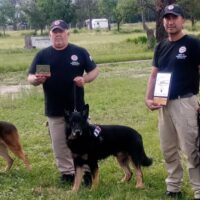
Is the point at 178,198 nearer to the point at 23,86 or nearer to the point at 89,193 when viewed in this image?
the point at 89,193

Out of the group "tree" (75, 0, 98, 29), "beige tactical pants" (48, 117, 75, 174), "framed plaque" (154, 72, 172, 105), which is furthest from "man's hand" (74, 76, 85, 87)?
"tree" (75, 0, 98, 29)

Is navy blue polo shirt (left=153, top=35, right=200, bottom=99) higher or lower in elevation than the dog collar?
higher

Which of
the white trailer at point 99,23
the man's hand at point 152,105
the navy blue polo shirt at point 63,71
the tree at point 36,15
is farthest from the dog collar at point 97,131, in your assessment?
the white trailer at point 99,23

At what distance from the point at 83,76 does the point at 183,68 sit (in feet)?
5.01

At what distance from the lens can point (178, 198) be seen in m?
5.67

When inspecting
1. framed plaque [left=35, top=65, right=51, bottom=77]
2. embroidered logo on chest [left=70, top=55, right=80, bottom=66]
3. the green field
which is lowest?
the green field

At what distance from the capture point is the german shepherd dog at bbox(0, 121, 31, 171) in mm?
6965

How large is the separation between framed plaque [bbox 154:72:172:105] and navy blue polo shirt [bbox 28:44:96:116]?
1.22 metres

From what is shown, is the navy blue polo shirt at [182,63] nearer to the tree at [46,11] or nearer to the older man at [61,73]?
the older man at [61,73]

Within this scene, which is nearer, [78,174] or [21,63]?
[78,174]

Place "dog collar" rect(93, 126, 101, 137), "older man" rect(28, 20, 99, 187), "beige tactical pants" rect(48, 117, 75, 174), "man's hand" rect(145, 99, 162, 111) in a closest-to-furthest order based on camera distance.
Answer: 1. "man's hand" rect(145, 99, 162, 111)
2. "dog collar" rect(93, 126, 101, 137)
3. "older man" rect(28, 20, 99, 187)
4. "beige tactical pants" rect(48, 117, 75, 174)

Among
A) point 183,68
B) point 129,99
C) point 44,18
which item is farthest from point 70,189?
point 44,18

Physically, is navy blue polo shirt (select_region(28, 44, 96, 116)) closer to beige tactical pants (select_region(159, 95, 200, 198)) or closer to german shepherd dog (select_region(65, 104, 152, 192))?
german shepherd dog (select_region(65, 104, 152, 192))

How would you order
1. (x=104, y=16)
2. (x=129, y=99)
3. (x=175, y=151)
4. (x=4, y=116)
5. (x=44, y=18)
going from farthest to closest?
(x=104, y=16), (x=44, y=18), (x=129, y=99), (x=4, y=116), (x=175, y=151)
